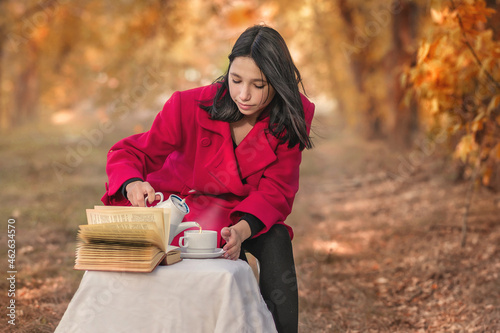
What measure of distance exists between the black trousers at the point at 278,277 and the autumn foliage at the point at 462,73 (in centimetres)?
218

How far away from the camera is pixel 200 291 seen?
81.4 inches

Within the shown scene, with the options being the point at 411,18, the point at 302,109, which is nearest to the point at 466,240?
the point at 302,109

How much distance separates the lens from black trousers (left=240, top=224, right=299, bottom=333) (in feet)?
8.17

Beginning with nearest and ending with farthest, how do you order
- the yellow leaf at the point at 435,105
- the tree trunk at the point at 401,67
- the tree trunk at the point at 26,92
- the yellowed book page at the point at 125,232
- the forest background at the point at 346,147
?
the yellowed book page at the point at 125,232, the forest background at the point at 346,147, the yellow leaf at the point at 435,105, the tree trunk at the point at 401,67, the tree trunk at the point at 26,92

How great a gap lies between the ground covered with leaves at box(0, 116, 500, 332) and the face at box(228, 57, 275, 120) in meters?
0.52

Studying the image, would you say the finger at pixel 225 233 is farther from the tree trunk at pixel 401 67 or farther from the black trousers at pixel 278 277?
the tree trunk at pixel 401 67

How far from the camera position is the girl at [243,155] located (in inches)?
99.9

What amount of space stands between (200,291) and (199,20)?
13105 millimetres

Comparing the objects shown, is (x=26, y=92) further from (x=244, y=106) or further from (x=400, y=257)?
(x=244, y=106)

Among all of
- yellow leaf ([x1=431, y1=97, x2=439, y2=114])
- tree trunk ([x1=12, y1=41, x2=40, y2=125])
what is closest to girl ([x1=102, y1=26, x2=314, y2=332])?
yellow leaf ([x1=431, y1=97, x2=439, y2=114])

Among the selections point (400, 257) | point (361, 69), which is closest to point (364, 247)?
point (400, 257)

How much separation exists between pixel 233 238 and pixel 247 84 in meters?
0.67

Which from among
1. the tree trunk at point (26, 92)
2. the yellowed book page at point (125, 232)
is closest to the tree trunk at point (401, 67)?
the yellowed book page at point (125, 232)

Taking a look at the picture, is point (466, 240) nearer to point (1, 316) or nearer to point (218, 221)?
point (218, 221)
